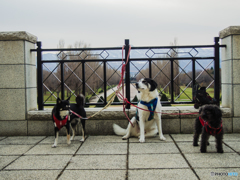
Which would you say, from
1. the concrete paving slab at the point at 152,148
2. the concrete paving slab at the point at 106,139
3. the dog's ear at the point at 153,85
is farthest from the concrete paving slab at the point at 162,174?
the dog's ear at the point at 153,85

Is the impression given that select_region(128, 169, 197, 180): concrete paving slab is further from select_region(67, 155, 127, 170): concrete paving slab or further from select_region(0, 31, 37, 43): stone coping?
select_region(0, 31, 37, 43): stone coping

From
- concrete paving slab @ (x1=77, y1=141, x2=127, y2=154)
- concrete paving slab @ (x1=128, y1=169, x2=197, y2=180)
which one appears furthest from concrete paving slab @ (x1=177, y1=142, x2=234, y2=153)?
concrete paving slab @ (x1=77, y1=141, x2=127, y2=154)

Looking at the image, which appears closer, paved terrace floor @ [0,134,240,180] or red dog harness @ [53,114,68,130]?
paved terrace floor @ [0,134,240,180]

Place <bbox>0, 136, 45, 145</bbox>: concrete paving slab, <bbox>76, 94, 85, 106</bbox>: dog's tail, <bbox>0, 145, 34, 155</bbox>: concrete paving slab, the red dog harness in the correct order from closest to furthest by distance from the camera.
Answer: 1. <bbox>0, 145, 34, 155</bbox>: concrete paving slab
2. the red dog harness
3. <bbox>76, 94, 85, 106</bbox>: dog's tail
4. <bbox>0, 136, 45, 145</bbox>: concrete paving slab

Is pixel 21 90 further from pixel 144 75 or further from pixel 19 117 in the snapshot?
pixel 144 75

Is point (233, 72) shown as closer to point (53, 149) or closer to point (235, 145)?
point (235, 145)

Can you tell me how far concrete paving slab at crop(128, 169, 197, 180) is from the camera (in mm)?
3176

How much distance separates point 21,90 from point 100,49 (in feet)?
7.24

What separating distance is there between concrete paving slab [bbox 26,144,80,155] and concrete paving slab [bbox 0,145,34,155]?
6.1 inches

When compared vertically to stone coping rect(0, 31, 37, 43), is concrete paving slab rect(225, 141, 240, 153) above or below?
below

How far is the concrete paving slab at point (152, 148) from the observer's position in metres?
4.36

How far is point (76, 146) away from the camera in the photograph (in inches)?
187

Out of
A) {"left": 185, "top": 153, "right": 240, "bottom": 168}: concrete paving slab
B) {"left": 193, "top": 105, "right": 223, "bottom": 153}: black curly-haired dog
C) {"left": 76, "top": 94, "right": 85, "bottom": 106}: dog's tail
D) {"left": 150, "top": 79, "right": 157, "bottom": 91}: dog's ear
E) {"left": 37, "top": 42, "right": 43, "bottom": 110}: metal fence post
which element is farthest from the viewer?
{"left": 37, "top": 42, "right": 43, "bottom": 110}: metal fence post

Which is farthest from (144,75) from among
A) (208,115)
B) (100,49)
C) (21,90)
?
(21,90)
